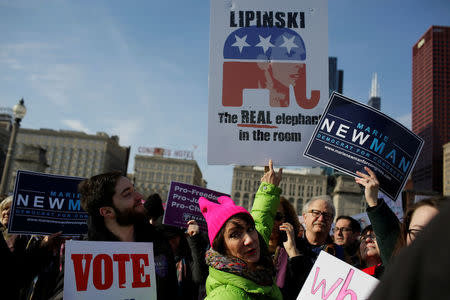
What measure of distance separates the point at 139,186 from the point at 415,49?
132 meters

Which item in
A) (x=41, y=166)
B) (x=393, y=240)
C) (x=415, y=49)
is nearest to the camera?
(x=393, y=240)

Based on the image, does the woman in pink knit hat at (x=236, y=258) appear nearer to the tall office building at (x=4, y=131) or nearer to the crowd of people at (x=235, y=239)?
the crowd of people at (x=235, y=239)

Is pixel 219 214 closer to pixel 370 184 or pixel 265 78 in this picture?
pixel 370 184

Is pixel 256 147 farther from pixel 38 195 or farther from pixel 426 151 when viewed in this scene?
pixel 426 151

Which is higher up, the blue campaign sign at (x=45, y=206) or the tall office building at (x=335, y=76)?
the tall office building at (x=335, y=76)

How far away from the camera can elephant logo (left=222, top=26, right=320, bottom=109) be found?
3.22m

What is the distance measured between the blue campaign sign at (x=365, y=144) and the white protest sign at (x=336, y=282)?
70 cm

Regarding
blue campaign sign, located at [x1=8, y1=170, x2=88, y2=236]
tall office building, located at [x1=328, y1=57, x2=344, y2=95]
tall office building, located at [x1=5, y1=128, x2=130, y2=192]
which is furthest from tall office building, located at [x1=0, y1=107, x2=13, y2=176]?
tall office building, located at [x1=328, y1=57, x2=344, y2=95]

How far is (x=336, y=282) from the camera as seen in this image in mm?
2133

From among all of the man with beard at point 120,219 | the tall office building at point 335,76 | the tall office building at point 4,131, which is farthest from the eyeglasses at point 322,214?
the tall office building at point 335,76

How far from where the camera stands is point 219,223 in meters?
2.35

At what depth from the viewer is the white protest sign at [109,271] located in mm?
2172

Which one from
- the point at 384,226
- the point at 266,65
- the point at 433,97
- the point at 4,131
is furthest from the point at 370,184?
the point at 433,97

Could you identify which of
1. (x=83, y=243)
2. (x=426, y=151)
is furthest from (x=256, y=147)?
(x=426, y=151)
